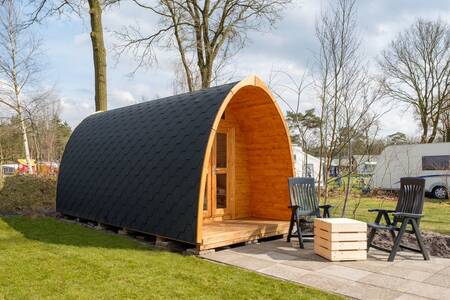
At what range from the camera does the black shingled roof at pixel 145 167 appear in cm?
568

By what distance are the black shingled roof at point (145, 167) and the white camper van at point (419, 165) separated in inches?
498

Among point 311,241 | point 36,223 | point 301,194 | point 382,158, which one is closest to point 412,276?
point 311,241

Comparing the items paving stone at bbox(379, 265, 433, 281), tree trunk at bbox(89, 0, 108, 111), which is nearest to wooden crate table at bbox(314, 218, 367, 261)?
paving stone at bbox(379, 265, 433, 281)

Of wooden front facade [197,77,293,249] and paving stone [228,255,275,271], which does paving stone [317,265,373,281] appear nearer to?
paving stone [228,255,275,271]

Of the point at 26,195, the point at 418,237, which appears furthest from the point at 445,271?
the point at 26,195

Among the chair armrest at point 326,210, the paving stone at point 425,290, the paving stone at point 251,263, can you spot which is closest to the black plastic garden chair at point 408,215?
the chair armrest at point 326,210

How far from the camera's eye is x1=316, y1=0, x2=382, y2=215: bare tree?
7926 mm

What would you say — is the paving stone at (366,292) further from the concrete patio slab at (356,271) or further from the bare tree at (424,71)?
the bare tree at (424,71)

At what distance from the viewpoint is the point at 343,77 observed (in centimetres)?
810

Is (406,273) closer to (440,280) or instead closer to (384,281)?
(440,280)

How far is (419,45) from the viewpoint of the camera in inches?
951

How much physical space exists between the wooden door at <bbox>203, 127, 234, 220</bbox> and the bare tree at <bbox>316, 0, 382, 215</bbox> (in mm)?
2065

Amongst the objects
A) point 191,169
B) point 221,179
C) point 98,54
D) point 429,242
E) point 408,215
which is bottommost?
point 429,242

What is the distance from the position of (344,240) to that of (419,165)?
14.6 metres
